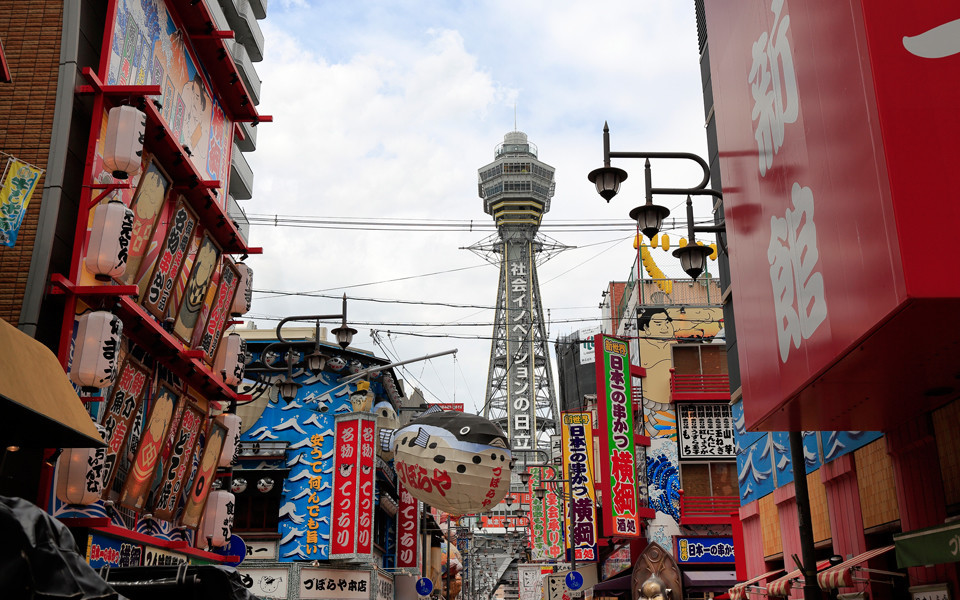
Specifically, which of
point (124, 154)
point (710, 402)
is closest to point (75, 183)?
point (124, 154)

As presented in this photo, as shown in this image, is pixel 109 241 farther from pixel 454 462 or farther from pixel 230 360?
pixel 454 462

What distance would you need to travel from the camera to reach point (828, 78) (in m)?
7.64

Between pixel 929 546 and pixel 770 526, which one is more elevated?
pixel 770 526

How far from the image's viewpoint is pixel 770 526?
17.0 m

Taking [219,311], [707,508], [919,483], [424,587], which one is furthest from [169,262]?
[707,508]

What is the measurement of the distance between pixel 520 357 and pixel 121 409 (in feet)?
470

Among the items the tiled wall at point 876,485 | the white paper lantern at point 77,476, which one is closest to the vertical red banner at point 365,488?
the white paper lantern at point 77,476

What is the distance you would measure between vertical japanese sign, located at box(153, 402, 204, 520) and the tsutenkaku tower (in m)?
127

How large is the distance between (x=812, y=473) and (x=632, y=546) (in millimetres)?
19982

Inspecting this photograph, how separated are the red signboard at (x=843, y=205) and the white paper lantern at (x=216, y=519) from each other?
48.6 ft

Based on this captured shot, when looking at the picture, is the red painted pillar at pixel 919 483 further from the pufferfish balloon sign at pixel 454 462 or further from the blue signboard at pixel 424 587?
the blue signboard at pixel 424 587

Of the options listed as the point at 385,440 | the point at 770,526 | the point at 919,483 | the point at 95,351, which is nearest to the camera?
the point at 919,483

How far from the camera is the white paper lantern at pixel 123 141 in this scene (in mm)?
14215

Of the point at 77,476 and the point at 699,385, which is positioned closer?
the point at 77,476
